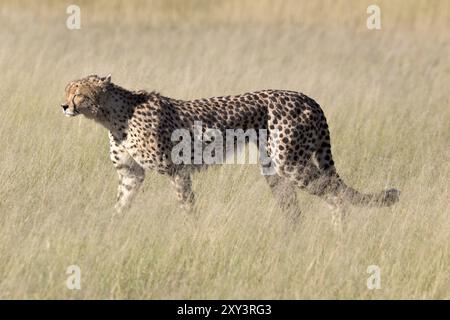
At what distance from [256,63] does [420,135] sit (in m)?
3.42

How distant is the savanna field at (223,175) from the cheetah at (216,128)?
5.4 inches

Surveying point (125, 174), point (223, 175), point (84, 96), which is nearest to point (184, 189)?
point (125, 174)

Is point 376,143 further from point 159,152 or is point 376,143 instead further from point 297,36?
point 297,36

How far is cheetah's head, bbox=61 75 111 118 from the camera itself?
7.12m

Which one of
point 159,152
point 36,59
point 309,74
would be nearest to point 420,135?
point 309,74

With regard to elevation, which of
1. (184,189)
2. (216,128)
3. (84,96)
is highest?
(84,96)

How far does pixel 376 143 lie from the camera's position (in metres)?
9.31

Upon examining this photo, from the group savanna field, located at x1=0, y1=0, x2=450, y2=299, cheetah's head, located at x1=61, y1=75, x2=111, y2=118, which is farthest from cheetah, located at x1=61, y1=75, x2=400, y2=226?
savanna field, located at x1=0, y1=0, x2=450, y2=299

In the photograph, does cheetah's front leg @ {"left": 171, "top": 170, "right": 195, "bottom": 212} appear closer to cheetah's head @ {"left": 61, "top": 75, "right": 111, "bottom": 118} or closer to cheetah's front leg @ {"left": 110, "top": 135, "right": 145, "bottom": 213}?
cheetah's front leg @ {"left": 110, "top": 135, "right": 145, "bottom": 213}

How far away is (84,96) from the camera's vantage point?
716cm

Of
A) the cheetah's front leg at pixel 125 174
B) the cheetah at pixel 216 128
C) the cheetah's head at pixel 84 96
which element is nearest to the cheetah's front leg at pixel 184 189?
the cheetah at pixel 216 128

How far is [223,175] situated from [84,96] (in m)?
1.12

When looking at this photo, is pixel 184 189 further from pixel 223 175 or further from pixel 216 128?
pixel 223 175

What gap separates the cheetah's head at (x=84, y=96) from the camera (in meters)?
7.12
